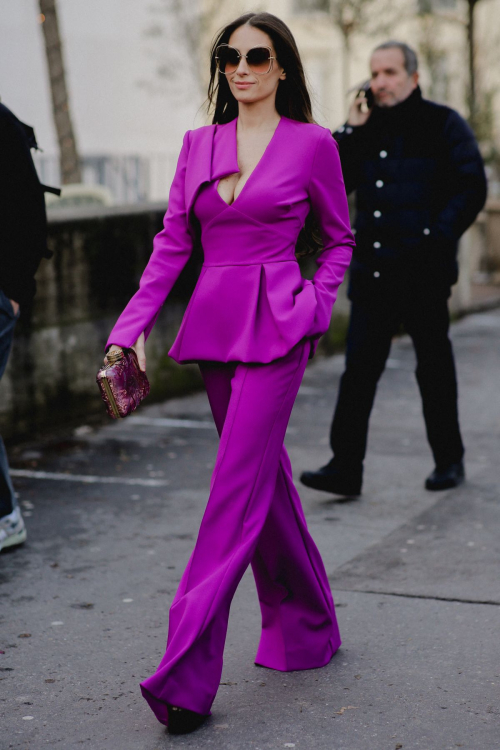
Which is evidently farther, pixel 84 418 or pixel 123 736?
pixel 84 418

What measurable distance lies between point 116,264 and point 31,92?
15570 millimetres

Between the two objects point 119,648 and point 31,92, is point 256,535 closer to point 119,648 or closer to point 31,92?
point 119,648

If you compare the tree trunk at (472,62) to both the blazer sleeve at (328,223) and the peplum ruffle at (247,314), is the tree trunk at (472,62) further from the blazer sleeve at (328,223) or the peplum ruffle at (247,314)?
the peplum ruffle at (247,314)

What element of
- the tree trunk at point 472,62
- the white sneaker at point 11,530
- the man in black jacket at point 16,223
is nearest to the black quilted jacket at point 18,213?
the man in black jacket at point 16,223

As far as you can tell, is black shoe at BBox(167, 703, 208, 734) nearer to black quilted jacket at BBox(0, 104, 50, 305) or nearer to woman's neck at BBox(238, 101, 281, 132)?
woman's neck at BBox(238, 101, 281, 132)

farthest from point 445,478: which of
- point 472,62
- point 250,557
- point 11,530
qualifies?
point 472,62

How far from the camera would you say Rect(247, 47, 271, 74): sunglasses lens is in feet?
11.2

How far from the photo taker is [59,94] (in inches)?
416

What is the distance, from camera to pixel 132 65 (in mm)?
25078

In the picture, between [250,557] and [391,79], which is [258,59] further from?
[391,79]

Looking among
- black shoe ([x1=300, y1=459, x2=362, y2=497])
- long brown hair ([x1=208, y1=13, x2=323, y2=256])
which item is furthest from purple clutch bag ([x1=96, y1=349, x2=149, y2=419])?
black shoe ([x1=300, y1=459, x2=362, y2=497])

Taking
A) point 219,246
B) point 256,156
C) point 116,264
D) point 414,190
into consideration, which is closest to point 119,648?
point 219,246

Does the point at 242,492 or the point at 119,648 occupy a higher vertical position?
the point at 242,492

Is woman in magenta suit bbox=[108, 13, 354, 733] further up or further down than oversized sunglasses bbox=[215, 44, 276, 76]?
further down
